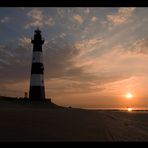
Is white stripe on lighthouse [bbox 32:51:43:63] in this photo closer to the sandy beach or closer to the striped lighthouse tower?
A: the striped lighthouse tower

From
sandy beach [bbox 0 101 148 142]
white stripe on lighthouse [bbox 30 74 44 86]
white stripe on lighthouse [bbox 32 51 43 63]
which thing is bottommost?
sandy beach [bbox 0 101 148 142]

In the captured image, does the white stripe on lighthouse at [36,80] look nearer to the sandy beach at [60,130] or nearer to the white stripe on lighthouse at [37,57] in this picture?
the white stripe on lighthouse at [37,57]

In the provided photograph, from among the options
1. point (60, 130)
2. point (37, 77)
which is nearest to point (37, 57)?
point (37, 77)

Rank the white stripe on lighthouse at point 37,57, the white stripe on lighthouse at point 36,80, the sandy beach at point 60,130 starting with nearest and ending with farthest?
the sandy beach at point 60,130, the white stripe on lighthouse at point 36,80, the white stripe on lighthouse at point 37,57

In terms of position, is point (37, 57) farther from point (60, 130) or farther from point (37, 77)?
point (60, 130)

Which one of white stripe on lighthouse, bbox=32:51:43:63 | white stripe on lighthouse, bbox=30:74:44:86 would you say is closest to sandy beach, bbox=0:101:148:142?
white stripe on lighthouse, bbox=30:74:44:86

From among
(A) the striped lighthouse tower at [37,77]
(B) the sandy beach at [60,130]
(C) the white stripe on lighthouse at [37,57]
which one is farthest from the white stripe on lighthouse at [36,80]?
(B) the sandy beach at [60,130]

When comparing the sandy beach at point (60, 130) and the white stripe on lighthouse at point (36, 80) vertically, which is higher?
the white stripe on lighthouse at point (36, 80)
